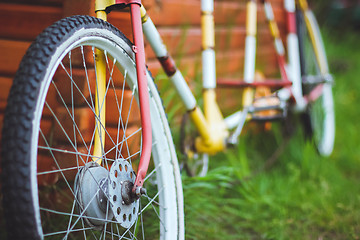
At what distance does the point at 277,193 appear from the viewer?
2.11m

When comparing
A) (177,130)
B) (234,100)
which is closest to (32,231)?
(177,130)

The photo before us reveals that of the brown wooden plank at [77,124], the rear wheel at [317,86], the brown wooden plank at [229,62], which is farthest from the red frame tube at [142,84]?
the rear wheel at [317,86]

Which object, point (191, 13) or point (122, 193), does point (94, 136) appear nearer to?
point (122, 193)

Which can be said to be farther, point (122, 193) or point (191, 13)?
point (191, 13)

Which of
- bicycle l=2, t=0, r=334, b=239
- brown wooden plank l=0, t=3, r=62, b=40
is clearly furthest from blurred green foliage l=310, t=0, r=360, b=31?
brown wooden plank l=0, t=3, r=62, b=40

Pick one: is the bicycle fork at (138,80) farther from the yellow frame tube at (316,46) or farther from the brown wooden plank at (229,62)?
the yellow frame tube at (316,46)

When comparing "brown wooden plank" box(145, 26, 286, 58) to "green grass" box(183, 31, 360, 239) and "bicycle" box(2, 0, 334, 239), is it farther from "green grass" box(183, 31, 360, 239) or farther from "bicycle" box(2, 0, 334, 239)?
"green grass" box(183, 31, 360, 239)

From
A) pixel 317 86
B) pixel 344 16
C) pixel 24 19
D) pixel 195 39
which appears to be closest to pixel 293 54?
pixel 317 86

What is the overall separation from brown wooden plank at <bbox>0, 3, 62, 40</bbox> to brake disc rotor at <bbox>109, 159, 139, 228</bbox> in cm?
81

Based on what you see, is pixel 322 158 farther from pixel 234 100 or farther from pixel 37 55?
pixel 37 55

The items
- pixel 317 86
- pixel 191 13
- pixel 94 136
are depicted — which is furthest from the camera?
pixel 317 86

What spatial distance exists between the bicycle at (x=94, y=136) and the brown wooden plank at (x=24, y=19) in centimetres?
35

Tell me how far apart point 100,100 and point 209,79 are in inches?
31.7

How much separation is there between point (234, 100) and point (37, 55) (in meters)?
1.94
